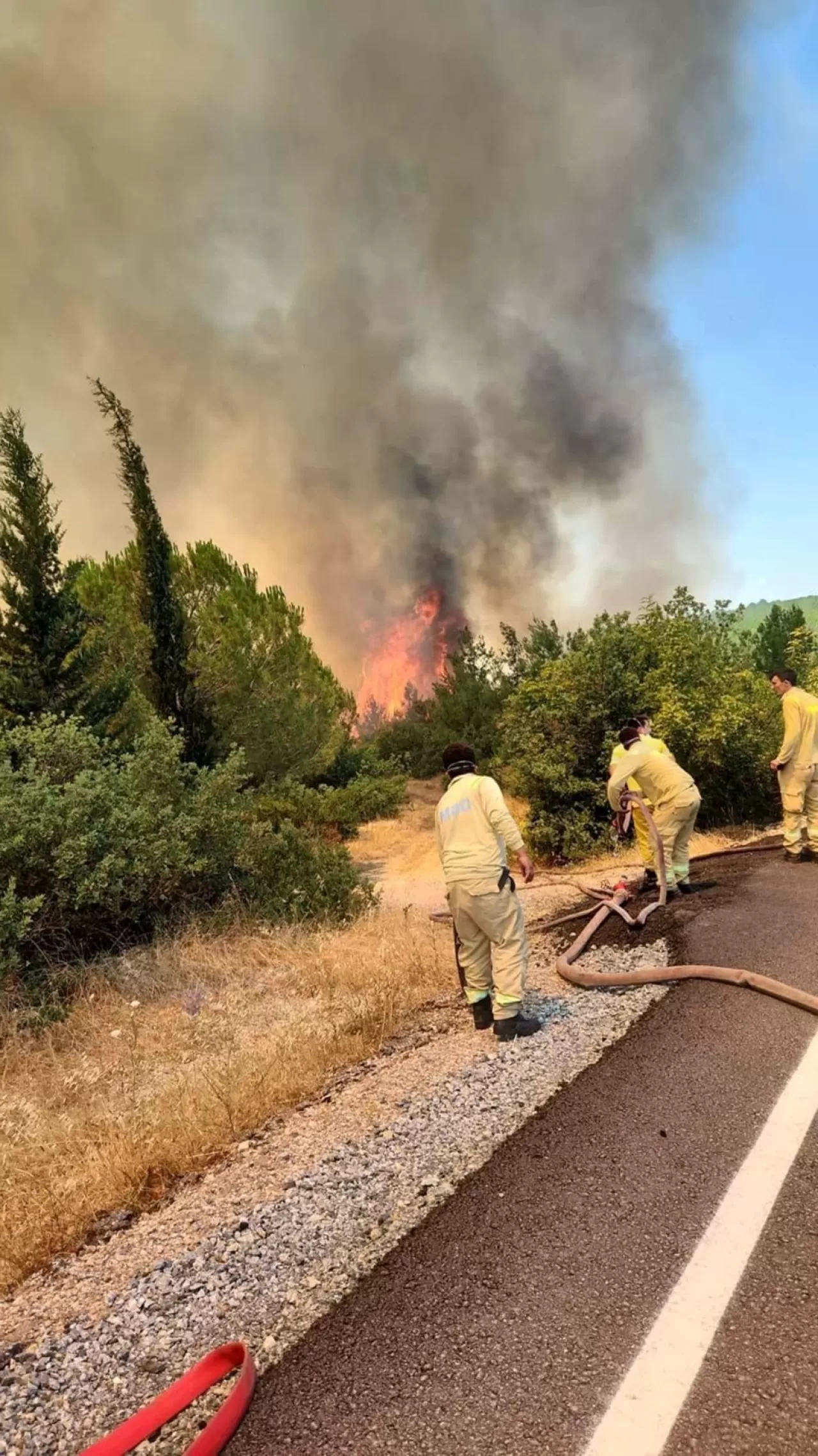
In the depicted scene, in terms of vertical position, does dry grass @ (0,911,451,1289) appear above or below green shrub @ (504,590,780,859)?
below

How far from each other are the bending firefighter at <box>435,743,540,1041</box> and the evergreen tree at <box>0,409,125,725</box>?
959cm

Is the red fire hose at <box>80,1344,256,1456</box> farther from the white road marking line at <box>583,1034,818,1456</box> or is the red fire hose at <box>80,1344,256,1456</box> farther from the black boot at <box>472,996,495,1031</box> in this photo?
the black boot at <box>472,996,495,1031</box>

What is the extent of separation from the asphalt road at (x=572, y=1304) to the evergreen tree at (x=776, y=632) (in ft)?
108

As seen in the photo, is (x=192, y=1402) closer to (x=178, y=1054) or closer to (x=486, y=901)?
(x=486, y=901)

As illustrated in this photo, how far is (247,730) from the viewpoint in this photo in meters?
18.8

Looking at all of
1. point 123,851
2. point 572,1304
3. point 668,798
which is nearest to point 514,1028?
point 572,1304

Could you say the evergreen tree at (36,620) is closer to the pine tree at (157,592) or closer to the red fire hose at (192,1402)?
the pine tree at (157,592)

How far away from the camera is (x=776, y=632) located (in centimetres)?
3922

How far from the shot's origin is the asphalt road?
6.27 ft

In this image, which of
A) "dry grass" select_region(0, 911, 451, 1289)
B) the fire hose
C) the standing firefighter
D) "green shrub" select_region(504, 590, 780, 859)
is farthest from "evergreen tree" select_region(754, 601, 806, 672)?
"dry grass" select_region(0, 911, 451, 1289)

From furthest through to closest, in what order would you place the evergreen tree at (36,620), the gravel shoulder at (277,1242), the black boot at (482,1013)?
the evergreen tree at (36,620), the black boot at (482,1013), the gravel shoulder at (277,1242)

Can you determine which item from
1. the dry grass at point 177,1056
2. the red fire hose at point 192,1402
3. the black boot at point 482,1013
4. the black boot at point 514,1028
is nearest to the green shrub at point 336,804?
the dry grass at point 177,1056

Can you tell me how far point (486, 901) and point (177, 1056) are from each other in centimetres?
313

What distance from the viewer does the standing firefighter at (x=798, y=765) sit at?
28.8 ft
